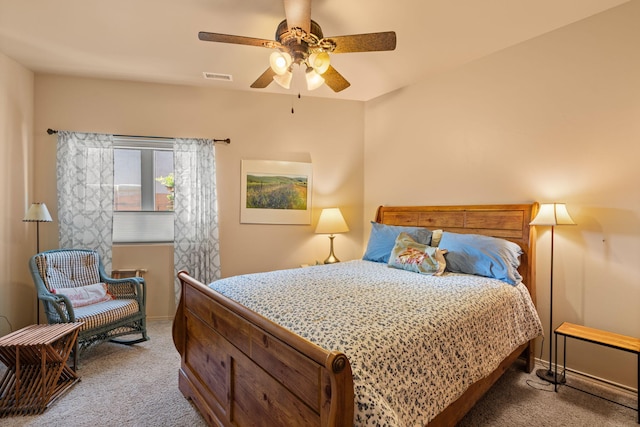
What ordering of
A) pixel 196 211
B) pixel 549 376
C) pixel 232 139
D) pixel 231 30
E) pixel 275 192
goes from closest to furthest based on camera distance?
pixel 549 376 < pixel 231 30 < pixel 196 211 < pixel 232 139 < pixel 275 192

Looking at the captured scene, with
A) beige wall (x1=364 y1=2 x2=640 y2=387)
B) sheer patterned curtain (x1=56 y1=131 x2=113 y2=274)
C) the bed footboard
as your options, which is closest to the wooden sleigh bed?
the bed footboard

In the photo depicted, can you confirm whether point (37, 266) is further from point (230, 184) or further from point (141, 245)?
point (230, 184)

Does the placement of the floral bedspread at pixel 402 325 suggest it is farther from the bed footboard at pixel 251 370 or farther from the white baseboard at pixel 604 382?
the white baseboard at pixel 604 382

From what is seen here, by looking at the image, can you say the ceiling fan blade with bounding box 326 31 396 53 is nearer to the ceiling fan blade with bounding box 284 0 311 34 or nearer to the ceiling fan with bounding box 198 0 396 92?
the ceiling fan with bounding box 198 0 396 92

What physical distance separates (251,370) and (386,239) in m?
2.16

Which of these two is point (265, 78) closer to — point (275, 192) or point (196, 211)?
point (275, 192)

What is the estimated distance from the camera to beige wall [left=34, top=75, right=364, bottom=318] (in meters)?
3.41

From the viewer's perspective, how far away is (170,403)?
208 cm

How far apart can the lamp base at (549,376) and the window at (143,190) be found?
3.96 m

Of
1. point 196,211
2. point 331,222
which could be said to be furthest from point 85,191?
point 331,222

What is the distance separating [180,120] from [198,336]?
2.72 metres

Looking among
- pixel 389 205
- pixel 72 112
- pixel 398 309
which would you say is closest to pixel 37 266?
pixel 72 112

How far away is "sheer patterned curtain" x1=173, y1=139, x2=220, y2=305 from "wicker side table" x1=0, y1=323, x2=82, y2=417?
4.46ft

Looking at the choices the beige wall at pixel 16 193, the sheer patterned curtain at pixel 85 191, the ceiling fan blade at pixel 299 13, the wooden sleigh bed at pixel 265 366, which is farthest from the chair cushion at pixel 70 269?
the ceiling fan blade at pixel 299 13
